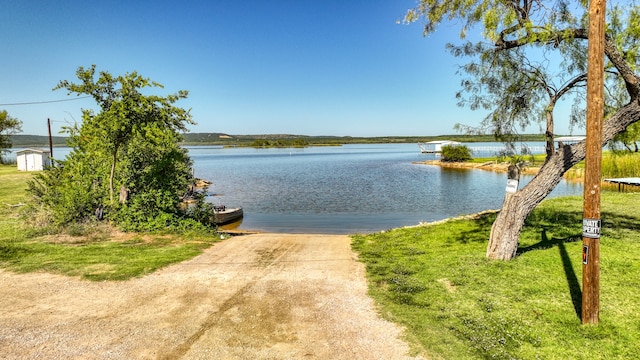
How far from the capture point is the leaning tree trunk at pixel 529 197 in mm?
8883

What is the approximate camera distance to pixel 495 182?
1939 inches

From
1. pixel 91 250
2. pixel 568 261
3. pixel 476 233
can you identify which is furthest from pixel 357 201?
pixel 568 261

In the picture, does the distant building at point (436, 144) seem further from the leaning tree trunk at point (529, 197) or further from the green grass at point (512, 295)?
the leaning tree trunk at point (529, 197)

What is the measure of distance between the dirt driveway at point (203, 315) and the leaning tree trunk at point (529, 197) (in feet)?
12.7

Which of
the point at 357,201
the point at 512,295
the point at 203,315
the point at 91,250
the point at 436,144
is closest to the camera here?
the point at 203,315

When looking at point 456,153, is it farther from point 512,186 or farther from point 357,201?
point 512,186

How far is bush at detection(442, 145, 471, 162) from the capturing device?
76812 millimetres

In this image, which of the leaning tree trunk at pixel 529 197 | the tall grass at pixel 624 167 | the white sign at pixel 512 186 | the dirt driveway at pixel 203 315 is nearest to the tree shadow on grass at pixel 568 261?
the leaning tree trunk at pixel 529 197

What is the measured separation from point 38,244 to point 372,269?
39.4 feet

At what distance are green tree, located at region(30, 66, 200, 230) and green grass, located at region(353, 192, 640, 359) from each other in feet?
31.0

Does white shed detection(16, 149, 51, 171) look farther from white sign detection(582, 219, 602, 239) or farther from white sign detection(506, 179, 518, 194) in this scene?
white sign detection(582, 219, 602, 239)

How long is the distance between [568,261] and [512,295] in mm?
2660

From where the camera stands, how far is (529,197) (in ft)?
31.1

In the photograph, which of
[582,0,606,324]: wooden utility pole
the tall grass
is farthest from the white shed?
the tall grass
